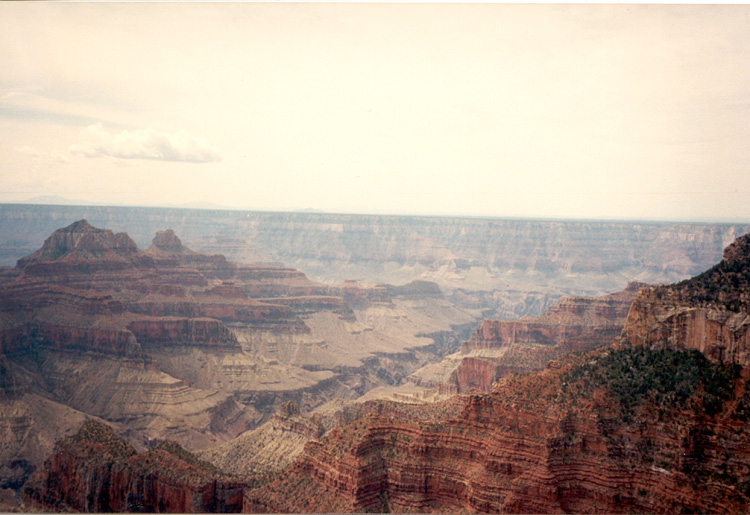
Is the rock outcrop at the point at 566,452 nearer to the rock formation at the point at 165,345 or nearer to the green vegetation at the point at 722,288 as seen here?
the green vegetation at the point at 722,288

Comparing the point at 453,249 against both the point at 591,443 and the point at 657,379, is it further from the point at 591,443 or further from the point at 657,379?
the point at 591,443

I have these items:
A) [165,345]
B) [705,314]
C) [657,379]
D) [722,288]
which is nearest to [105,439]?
[657,379]

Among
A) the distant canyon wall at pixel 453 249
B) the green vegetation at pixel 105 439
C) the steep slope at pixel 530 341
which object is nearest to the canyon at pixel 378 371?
the green vegetation at pixel 105 439

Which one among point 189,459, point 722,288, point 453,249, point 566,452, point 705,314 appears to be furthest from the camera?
point 453,249

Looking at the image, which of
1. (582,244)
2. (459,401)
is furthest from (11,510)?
(582,244)

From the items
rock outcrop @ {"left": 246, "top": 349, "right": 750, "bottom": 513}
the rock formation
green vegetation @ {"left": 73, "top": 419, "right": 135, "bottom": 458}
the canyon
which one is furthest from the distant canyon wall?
rock outcrop @ {"left": 246, "top": 349, "right": 750, "bottom": 513}

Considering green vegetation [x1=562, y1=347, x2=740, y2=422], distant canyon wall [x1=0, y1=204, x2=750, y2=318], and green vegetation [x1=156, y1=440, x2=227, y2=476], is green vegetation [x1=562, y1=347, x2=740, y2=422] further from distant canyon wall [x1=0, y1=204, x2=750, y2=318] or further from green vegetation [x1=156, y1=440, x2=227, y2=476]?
distant canyon wall [x1=0, y1=204, x2=750, y2=318]

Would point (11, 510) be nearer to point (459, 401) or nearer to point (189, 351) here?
point (459, 401)
